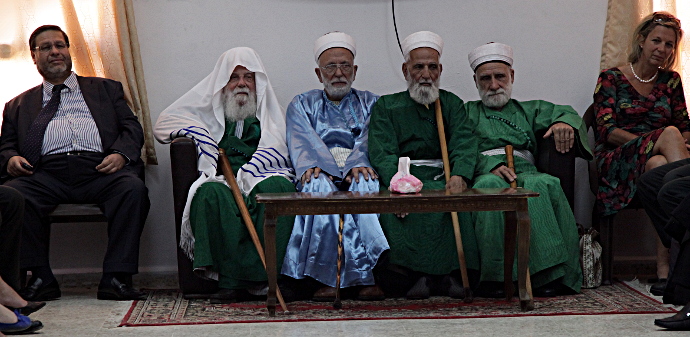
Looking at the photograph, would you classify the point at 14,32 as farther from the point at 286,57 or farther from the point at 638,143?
the point at 638,143

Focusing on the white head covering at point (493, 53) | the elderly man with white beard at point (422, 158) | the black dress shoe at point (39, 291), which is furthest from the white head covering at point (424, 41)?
the black dress shoe at point (39, 291)

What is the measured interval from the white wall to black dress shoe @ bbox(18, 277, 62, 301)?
0.86 metres

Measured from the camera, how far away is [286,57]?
528cm

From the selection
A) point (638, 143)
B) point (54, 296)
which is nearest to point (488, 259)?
point (638, 143)

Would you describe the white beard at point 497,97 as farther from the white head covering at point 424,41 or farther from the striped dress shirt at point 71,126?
the striped dress shirt at point 71,126

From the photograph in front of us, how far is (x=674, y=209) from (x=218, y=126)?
2.67 meters

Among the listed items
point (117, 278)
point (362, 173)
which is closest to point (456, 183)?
point (362, 173)

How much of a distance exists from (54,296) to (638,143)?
11.4ft

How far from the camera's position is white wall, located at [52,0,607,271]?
17.0 ft

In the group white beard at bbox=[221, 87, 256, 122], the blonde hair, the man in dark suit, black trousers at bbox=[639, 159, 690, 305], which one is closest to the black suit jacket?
the man in dark suit

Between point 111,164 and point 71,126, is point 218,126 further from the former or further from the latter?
point 71,126

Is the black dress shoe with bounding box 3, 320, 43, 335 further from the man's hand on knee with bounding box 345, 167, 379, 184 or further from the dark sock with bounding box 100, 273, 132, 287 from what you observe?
the man's hand on knee with bounding box 345, 167, 379, 184

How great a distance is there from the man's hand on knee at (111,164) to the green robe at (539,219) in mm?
2076

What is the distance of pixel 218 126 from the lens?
15.8ft
